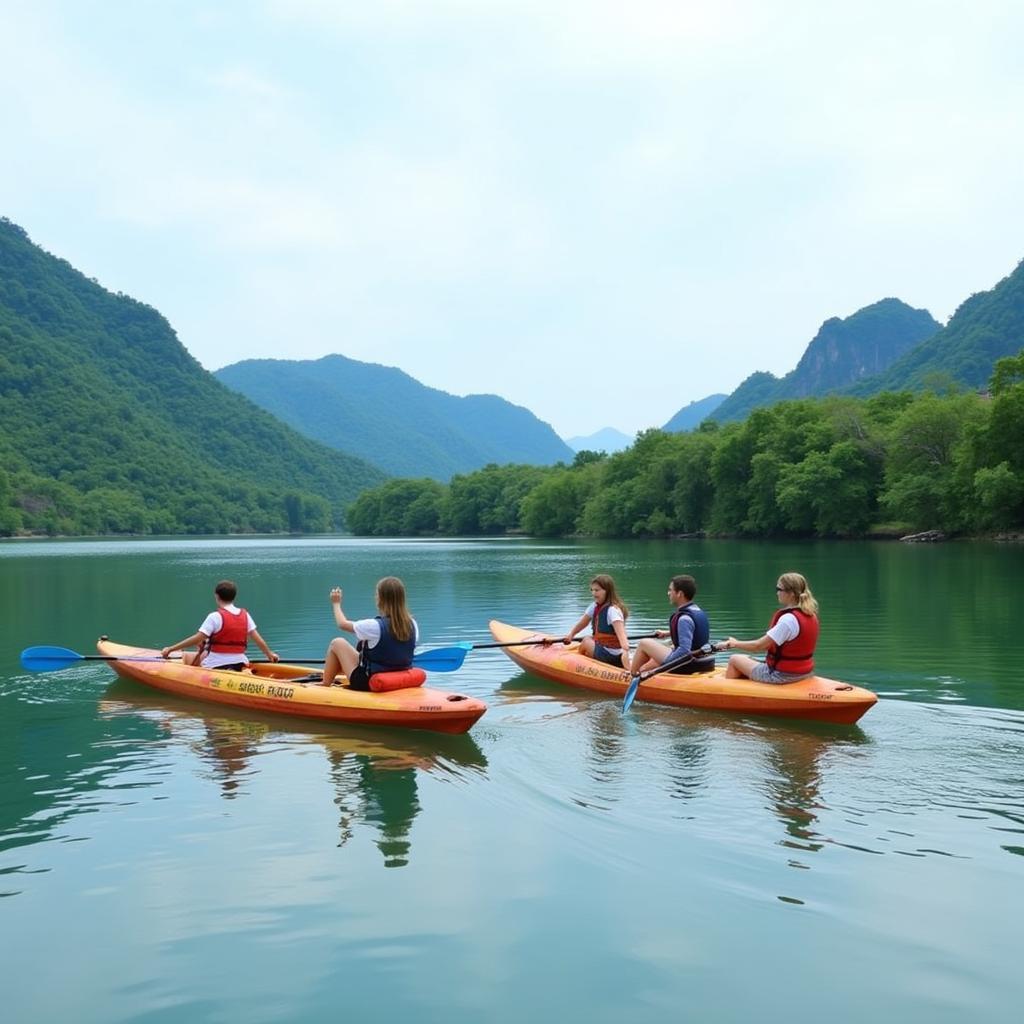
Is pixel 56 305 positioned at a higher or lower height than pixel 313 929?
higher

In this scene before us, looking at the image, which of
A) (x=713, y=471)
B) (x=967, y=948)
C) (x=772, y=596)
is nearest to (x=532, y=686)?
(x=967, y=948)

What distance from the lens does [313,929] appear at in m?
5.59

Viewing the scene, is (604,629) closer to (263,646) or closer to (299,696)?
(299,696)

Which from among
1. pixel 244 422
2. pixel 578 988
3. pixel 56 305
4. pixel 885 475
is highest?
pixel 56 305

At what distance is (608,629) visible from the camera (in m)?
13.2

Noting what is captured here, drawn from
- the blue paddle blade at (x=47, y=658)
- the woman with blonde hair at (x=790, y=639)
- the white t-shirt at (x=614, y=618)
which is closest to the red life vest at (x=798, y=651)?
the woman with blonde hair at (x=790, y=639)

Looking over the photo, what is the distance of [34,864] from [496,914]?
3.31 metres

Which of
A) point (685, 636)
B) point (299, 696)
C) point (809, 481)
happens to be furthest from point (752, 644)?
point (809, 481)

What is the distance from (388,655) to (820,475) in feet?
198

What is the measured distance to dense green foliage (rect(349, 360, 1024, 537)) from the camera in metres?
53.9

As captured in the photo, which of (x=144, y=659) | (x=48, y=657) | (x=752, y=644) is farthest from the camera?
(x=48, y=657)

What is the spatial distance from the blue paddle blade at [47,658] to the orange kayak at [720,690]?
6813 mm

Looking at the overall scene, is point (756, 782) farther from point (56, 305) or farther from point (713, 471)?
point (56, 305)

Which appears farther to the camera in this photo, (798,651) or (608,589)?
(608,589)
